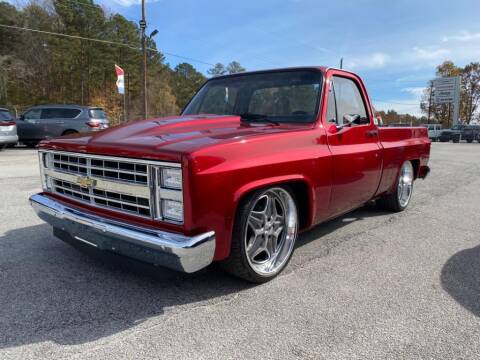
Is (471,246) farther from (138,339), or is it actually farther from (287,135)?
(138,339)

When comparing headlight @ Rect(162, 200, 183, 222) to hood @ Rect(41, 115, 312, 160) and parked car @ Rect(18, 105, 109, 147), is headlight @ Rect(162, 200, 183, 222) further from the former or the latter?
parked car @ Rect(18, 105, 109, 147)

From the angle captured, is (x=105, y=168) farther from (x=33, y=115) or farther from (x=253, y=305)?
(x=33, y=115)

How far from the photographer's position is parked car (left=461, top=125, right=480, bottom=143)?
36.3 m

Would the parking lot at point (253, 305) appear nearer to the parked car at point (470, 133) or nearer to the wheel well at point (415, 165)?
the wheel well at point (415, 165)

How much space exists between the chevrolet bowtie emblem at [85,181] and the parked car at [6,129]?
12.7m

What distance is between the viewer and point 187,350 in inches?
82.9

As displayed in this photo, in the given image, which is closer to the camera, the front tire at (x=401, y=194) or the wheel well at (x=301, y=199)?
the wheel well at (x=301, y=199)

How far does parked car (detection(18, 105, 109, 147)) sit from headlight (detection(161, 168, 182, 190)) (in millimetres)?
13026

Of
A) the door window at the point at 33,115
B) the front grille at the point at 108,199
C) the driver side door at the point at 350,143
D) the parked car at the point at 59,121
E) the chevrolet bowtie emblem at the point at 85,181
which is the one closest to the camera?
the front grille at the point at 108,199

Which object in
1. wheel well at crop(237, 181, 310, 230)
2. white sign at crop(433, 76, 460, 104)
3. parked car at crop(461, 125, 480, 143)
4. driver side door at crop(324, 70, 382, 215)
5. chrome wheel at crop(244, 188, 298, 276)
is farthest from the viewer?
white sign at crop(433, 76, 460, 104)

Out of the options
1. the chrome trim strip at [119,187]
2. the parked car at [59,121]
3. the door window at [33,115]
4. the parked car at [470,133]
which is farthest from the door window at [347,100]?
the parked car at [470,133]

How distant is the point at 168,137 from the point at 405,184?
13.7 ft

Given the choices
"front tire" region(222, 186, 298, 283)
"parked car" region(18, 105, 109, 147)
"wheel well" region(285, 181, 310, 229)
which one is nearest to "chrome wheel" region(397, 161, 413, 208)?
"wheel well" region(285, 181, 310, 229)

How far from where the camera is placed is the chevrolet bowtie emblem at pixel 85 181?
9.09 ft
